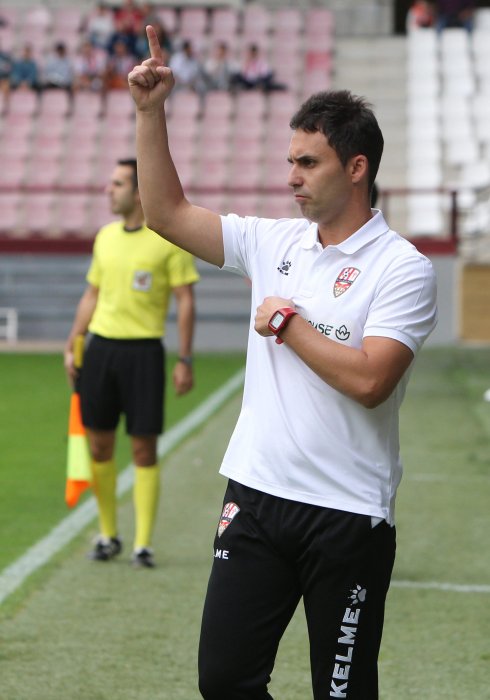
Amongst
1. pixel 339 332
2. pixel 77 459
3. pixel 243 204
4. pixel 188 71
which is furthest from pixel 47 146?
pixel 339 332

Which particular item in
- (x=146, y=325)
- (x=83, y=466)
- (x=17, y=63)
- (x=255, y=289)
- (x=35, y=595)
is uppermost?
(x=17, y=63)

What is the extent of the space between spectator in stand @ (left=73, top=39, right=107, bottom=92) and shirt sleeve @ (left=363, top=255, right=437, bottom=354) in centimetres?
2401

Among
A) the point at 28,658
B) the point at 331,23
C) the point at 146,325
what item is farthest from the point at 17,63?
the point at 28,658

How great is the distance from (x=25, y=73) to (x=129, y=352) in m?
20.8

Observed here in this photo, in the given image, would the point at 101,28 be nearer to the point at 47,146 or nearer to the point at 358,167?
the point at 47,146

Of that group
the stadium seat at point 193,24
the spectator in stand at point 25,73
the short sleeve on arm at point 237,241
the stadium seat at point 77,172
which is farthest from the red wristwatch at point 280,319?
the stadium seat at point 193,24

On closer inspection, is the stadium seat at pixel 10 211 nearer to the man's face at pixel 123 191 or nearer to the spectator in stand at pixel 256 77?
the spectator in stand at pixel 256 77

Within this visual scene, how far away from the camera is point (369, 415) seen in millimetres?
3633

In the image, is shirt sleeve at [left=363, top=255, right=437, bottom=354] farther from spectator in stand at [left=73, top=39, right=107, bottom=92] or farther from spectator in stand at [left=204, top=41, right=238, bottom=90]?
spectator in stand at [left=73, top=39, right=107, bottom=92]

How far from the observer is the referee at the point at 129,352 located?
720 centimetres

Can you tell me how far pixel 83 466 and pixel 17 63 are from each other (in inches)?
831

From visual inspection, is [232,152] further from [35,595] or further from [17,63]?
[35,595]

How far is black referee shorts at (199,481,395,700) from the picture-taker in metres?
3.58

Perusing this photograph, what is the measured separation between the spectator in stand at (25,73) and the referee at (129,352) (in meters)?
20.3
